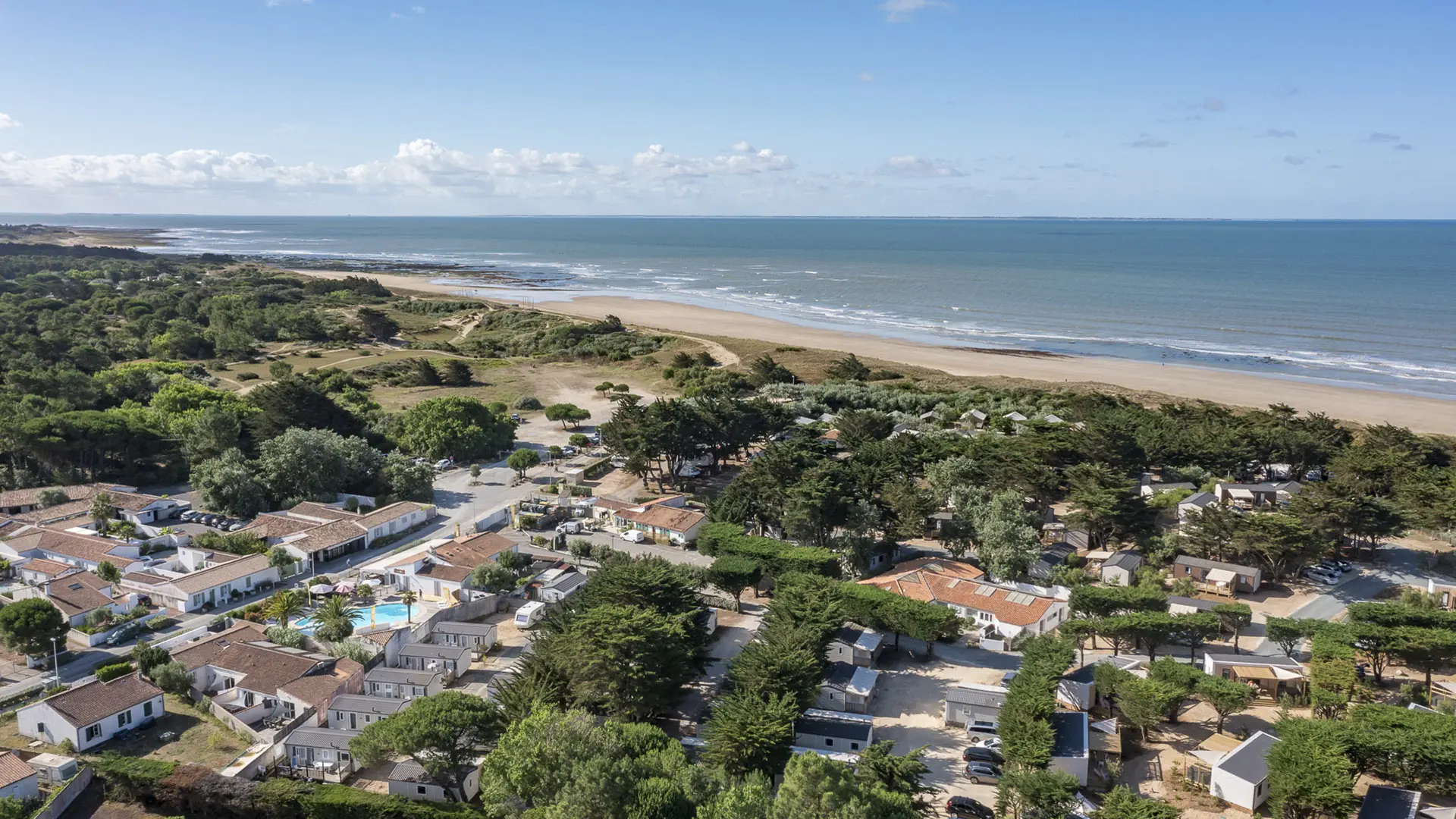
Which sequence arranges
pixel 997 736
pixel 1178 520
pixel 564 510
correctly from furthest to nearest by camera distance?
pixel 564 510 → pixel 1178 520 → pixel 997 736

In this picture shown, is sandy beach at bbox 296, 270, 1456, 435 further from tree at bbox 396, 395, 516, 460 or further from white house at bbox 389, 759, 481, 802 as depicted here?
white house at bbox 389, 759, 481, 802

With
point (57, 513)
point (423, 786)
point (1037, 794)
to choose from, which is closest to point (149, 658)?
point (423, 786)

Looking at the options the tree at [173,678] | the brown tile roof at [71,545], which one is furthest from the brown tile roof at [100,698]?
the brown tile roof at [71,545]

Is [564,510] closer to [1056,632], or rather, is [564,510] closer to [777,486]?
[777,486]

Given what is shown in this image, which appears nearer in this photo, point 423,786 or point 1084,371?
point 423,786

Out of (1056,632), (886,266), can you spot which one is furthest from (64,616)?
(886,266)

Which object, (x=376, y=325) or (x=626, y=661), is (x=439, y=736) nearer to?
(x=626, y=661)
